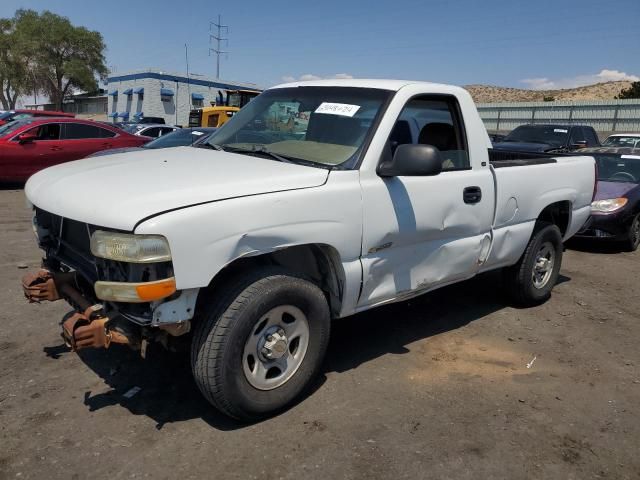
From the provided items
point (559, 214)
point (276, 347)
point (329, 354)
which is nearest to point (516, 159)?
point (559, 214)

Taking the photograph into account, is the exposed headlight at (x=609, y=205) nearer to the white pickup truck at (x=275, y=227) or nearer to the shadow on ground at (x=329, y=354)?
the shadow on ground at (x=329, y=354)

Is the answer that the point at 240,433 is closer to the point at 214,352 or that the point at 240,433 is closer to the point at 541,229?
the point at 214,352

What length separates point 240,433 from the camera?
120 inches

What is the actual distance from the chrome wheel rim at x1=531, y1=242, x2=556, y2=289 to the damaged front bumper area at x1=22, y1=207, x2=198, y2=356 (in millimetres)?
3680

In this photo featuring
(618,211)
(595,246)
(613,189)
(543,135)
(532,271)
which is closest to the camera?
(532,271)

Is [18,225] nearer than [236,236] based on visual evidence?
No

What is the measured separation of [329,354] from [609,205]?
5.92 metres

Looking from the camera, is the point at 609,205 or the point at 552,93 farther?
the point at 552,93

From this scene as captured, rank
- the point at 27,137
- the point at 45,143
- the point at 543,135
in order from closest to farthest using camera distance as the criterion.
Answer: the point at 27,137, the point at 45,143, the point at 543,135

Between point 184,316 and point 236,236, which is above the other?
point 236,236

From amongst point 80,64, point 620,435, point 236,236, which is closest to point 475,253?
point 620,435

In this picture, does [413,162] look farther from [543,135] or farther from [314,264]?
[543,135]

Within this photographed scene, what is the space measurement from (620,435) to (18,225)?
7.96 m

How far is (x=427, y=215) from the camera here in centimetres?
373
